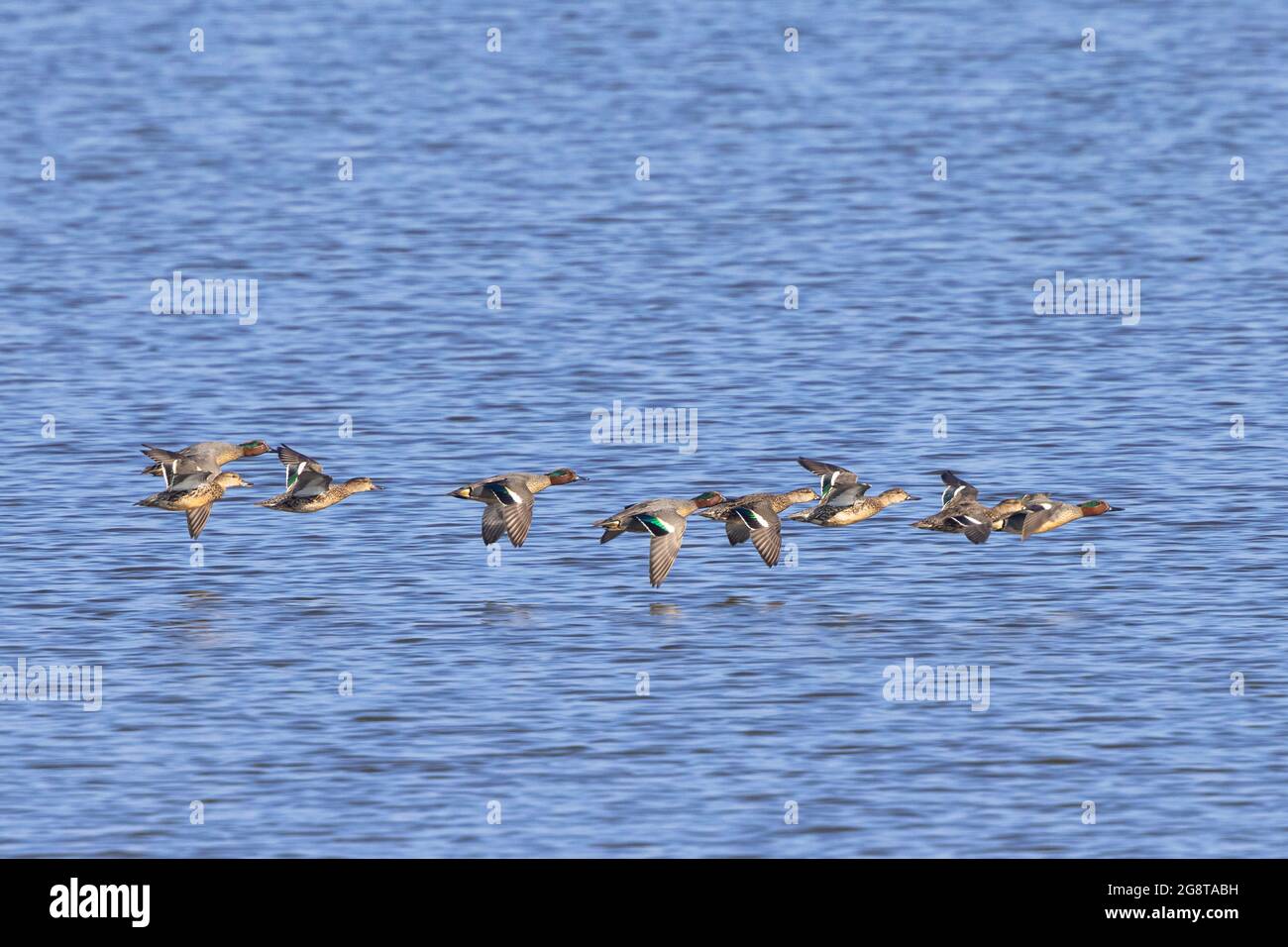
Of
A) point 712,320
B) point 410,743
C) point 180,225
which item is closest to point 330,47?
point 180,225

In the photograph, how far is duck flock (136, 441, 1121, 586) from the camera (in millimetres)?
30484

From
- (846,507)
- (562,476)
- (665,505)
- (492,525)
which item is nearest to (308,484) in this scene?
(492,525)

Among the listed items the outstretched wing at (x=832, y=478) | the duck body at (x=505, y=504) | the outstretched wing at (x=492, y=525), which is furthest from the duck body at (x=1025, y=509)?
the outstretched wing at (x=492, y=525)

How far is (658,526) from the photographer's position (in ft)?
99.5

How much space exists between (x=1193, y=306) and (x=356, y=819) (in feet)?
97.3

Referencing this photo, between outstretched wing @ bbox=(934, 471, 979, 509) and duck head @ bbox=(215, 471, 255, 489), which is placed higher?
duck head @ bbox=(215, 471, 255, 489)

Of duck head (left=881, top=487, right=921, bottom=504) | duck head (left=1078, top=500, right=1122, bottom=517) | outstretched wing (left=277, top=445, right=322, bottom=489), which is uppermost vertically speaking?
outstretched wing (left=277, top=445, right=322, bottom=489)

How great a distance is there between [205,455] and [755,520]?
6850mm

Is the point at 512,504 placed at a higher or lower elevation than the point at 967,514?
higher

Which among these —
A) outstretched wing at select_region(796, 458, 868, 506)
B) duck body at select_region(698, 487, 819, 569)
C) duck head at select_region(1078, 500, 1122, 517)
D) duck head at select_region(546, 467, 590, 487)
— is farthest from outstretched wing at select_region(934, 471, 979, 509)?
duck head at select_region(546, 467, 590, 487)

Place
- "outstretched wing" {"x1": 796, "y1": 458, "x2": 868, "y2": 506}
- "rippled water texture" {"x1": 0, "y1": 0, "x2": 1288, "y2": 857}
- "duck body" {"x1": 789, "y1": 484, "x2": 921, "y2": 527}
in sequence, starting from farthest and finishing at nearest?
"outstretched wing" {"x1": 796, "y1": 458, "x2": 868, "y2": 506}, "duck body" {"x1": 789, "y1": 484, "x2": 921, "y2": 527}, "rippled water texture" {"x1": 0, "y1": 0, "x2": 1288, "y2": 857}

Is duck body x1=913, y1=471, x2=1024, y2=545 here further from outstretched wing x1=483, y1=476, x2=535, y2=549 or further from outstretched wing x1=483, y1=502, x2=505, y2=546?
outstretched wing x1=483, y1=502, x2=505, y2=546

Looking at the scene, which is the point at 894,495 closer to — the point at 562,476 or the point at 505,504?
the point at 562,476

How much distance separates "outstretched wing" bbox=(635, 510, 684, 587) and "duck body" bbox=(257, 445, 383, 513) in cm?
392
